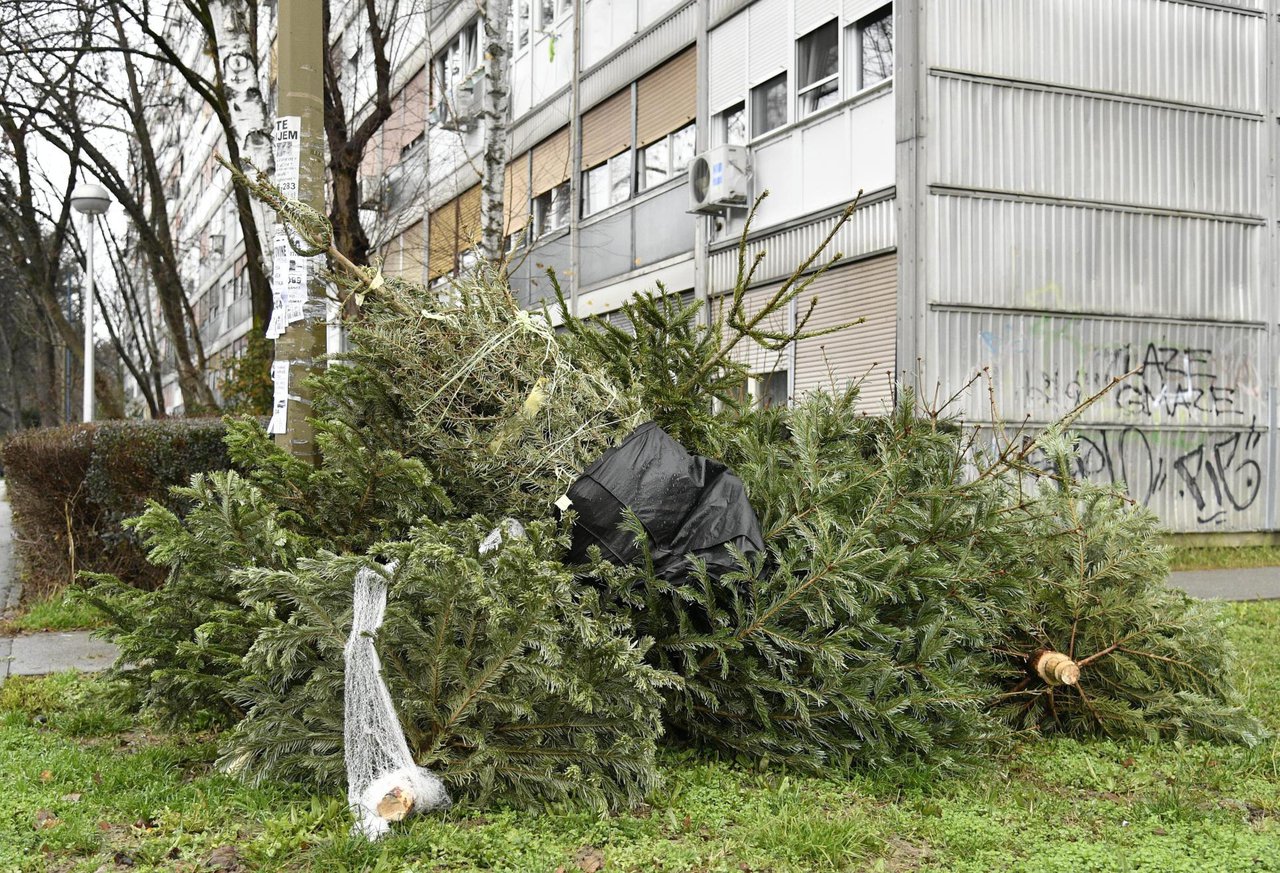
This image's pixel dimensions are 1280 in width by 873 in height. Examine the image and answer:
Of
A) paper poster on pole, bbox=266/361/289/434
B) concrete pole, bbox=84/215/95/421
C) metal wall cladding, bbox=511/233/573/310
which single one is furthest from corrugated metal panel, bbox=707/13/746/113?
paper poster on pole, bbox=266/361/289/434

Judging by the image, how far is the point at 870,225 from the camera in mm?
12289

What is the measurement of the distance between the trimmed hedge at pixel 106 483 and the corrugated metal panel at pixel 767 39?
865 centimetres

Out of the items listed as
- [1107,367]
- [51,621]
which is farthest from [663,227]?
[51,621]

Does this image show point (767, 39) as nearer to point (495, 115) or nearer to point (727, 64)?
point (727, 64)

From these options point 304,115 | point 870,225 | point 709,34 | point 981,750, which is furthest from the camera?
point 709,34

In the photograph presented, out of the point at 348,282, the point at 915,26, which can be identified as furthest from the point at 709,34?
the point at 348,282

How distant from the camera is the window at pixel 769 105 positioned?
14.1 meters

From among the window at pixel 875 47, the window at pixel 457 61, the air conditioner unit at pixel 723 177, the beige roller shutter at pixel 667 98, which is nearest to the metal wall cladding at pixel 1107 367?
the window at pixel 875 47

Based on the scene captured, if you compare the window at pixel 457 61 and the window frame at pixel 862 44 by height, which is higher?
the window at pixel 457 61

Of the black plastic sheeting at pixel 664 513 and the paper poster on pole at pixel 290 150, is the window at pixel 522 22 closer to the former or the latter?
the paper poster on pole at pixel 290 150

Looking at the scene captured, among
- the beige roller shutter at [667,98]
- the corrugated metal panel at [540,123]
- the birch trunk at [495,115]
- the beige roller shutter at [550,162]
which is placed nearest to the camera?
the birch trunk at [495,115]

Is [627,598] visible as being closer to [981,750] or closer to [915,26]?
[981,750]

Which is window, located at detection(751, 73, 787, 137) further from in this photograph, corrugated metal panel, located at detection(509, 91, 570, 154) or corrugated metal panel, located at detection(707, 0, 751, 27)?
corrugated metal panel, located at detection(509, 91, 570, 154)

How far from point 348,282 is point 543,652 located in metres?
2.01
